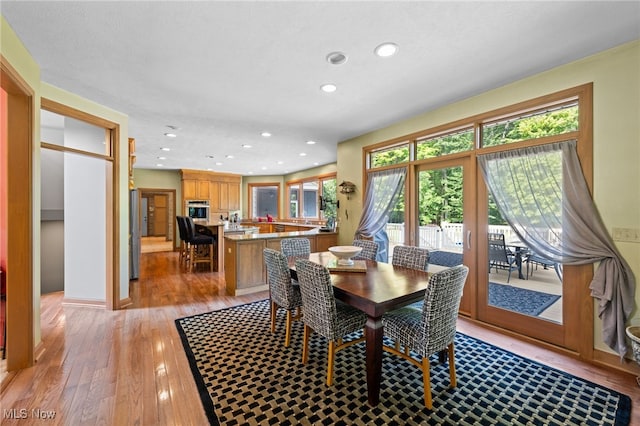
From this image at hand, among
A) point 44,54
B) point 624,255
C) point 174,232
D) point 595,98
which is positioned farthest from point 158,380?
point 174,232

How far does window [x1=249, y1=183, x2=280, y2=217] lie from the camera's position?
387 inches

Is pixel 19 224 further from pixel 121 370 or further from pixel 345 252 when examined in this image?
pixel 345 252

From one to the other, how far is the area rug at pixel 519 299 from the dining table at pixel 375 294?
1176 millimetres

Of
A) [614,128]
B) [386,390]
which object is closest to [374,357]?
[386,390]

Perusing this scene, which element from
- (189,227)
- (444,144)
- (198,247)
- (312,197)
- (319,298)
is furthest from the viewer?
(312,197)

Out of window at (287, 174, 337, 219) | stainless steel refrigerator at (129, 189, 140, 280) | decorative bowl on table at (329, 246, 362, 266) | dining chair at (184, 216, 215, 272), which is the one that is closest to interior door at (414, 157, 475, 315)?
decorative bowl on table at (329, 246, 362, 266)

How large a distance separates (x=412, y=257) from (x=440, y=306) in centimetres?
111

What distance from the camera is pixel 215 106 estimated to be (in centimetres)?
340

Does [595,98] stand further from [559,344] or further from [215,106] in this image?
[215,106]

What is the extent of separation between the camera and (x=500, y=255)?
3086 millimetres

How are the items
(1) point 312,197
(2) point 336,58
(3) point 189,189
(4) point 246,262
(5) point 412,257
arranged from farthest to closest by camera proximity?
(3) point 189,189 → (1) point 312,197 → (4) point 246,262 → (5) point 412,257 → (2) point 336,58

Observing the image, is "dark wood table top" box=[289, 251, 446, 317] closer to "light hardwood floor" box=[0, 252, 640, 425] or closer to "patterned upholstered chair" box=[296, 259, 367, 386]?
"patterned upholstered chair" box=[296, 259, 367, 386]

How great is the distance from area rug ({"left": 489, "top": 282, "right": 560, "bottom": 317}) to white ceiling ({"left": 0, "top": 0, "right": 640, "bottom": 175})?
2231 millimetres

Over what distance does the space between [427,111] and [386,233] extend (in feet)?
6.25
